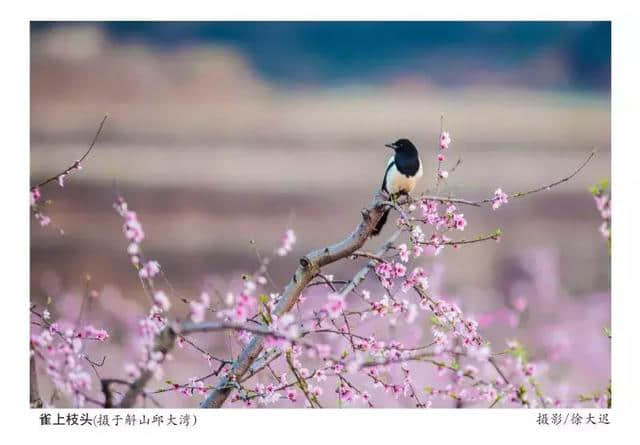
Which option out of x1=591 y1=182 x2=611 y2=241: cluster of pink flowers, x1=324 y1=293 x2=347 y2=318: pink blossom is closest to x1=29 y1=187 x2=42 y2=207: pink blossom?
x1=324 y1=293 x2=347 y2=318: pink blossom

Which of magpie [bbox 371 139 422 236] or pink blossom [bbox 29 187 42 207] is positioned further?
pink blossom [bbox 29 187 42 207]

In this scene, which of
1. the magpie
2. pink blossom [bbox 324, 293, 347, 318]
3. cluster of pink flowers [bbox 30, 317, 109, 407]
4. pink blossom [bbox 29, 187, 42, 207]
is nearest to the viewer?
pink blossom [bbox 324, 293, 347, 318]

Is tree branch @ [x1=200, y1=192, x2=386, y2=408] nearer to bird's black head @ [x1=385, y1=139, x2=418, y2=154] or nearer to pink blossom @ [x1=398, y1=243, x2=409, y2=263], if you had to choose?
pink blossom @ [x1=398, y1=243, x2=409, y2=263]

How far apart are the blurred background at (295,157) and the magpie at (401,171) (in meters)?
0.18

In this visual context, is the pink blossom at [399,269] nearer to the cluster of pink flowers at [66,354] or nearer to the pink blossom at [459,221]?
the pink blossom at [459,221]

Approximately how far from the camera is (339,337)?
315 centimetres

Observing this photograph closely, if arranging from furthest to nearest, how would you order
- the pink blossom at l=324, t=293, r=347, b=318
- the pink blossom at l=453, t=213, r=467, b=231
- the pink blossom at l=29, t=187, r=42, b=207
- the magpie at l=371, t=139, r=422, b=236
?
the pink blossom at l=29, t=187, r=42, b=207 < the magpie at l=371, t=139, r=422, b=236 < the pink blossom at l=453, t=213, r=467, b=231 < the pink blossom at l=324, t=293, r=347, b=318

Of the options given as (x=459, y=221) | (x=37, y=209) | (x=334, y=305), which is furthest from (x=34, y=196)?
(x=459, y=221)

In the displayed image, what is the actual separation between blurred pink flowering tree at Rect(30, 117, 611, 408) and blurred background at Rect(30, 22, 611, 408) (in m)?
0.14

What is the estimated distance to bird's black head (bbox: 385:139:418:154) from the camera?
301cm

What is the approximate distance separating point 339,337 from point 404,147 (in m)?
0.84

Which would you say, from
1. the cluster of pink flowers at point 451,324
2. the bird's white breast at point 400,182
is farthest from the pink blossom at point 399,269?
the bird's white breast at point 400,182
